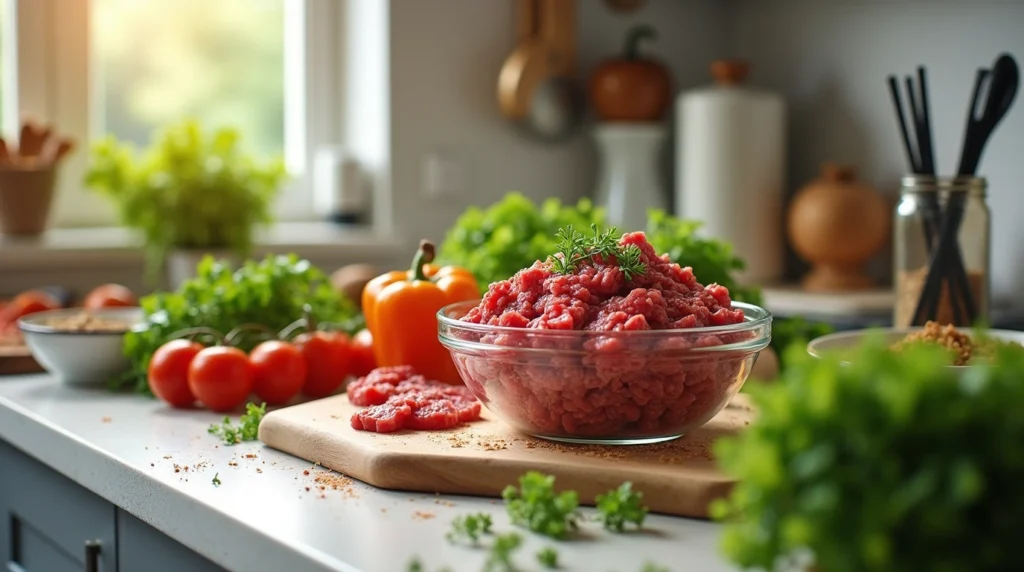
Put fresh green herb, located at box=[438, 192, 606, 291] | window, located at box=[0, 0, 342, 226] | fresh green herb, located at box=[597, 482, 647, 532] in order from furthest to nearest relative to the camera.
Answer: window, located at box=[0, 0, 342, 226] → fresh green herb, located at box=[438, 192, 606, 291] → fresh green herb, located at box=[597, 482, 647, 532]

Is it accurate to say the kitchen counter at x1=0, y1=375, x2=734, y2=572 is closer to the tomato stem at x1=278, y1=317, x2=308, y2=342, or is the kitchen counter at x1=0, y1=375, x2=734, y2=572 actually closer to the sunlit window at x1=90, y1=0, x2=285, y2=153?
the tomato stem at x1=278, y1=317, x2=308, y2=342

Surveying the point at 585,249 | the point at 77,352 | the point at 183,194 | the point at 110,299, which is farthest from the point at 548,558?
the point at 183,194

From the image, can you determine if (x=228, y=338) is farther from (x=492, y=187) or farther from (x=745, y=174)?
(x=745, y=174)

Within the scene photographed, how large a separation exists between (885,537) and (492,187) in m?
2.46

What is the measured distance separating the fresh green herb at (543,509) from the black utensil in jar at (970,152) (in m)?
0.85

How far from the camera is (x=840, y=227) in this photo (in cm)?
272

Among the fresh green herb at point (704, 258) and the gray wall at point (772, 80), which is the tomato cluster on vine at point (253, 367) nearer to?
the fresh green herb at point (704, 258)

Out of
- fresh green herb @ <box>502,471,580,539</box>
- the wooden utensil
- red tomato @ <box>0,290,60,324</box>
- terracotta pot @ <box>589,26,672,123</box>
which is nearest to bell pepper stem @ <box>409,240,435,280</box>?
fresh green herb @ <box>502,471,580,539</box>

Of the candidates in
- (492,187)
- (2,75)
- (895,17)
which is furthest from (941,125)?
(2,75)

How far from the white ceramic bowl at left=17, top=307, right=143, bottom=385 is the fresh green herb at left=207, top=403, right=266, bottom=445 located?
1.21 feet

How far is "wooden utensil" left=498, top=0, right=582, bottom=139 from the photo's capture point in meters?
2.89

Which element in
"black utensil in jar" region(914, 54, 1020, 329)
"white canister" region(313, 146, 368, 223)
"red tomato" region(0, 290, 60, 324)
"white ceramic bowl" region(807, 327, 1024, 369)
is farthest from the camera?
"white canister" region(313, 146, 368, 223)

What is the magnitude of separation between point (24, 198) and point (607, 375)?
181 centimetres

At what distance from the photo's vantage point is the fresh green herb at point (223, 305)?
1.48 metres
